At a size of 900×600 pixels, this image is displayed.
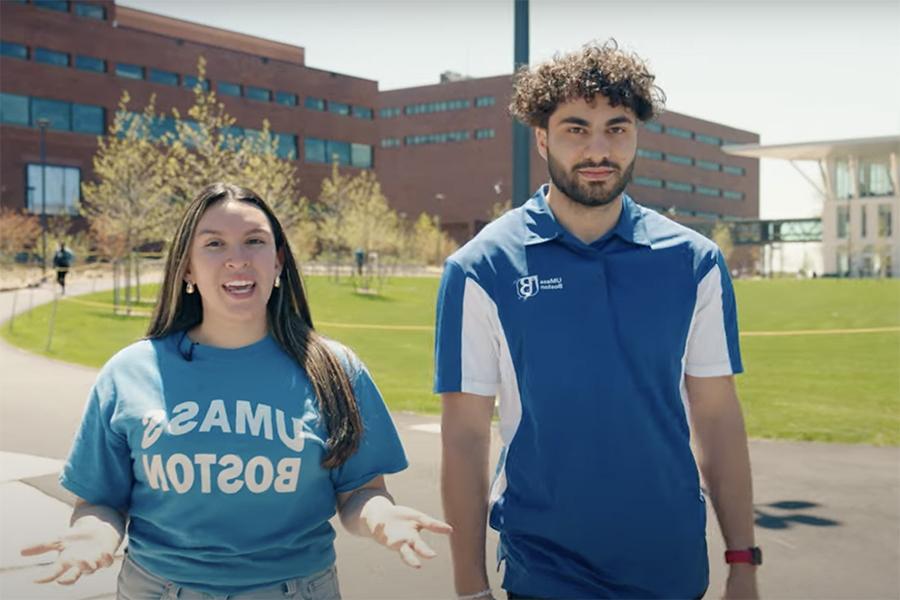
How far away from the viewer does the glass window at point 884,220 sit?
97125 mm

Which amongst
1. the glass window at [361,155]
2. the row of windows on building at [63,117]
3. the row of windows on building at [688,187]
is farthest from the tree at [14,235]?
the row of windows on building at [688,187]

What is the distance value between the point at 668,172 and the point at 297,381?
116234 millimetres

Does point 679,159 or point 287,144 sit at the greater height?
point 679,159

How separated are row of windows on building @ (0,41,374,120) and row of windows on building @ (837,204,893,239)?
50908 mm

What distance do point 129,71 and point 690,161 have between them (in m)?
74.0

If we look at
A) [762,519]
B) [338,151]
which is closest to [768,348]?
[762,519]

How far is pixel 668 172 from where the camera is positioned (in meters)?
115

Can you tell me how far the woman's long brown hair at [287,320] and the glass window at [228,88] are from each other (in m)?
75.3

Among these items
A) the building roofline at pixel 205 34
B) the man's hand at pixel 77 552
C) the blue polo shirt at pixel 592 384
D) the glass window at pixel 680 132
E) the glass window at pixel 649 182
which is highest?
the building roofline at pixel 205 34

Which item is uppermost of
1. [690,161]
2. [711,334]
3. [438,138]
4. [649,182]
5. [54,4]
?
[54,4]

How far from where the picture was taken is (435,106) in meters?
109

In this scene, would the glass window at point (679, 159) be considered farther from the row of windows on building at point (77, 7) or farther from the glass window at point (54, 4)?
the glass window at point (54, 4)

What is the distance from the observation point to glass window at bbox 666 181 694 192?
116625 millimetres

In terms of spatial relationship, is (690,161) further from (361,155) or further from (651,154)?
(361,155)
